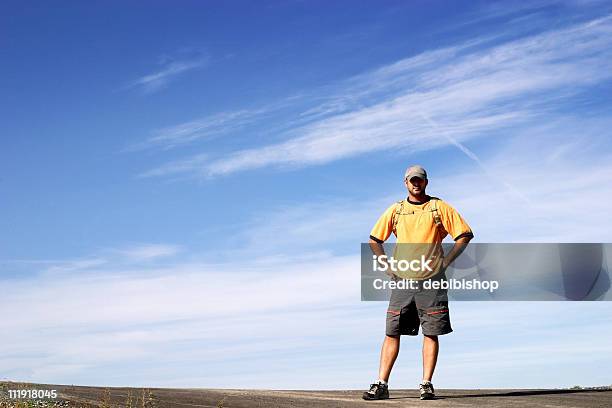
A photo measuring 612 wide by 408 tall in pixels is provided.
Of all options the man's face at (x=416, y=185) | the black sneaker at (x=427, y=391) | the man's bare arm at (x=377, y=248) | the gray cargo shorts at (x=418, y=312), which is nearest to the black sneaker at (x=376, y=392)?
the black sneaker at (x=427, y=391)

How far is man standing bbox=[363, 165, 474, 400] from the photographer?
36.1ft

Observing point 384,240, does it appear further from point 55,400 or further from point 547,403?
point 55,400

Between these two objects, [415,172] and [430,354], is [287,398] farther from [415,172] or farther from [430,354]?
[415,172]

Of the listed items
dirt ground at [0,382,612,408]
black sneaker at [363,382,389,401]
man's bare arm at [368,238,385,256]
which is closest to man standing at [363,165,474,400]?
black sneaker at [363,382,389,401]

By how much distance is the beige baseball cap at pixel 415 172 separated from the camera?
11242mm

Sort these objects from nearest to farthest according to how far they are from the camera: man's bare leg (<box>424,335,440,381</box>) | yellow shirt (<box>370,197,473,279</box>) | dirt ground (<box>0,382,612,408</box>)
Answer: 1. dirt ground (<box>0,382,612,408</box>)
2. man's bare leg (<box>424,335,440,381</box>)
3. yellow shirt (<box>370,197,473,279</box>)

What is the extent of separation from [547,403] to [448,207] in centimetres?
300

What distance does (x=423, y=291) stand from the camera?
1110cm

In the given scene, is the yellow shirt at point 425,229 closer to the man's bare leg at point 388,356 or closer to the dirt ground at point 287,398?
the man's bare leg at point 388,356

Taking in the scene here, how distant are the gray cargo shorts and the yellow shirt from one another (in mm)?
252

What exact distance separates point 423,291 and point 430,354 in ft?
2.85

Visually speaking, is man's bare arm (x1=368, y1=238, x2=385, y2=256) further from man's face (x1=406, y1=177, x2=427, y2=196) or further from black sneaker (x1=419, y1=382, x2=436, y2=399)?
black sneaker (x1=419, y1=382, x2=436, y2=399)

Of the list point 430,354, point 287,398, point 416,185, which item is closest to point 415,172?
point 416,185

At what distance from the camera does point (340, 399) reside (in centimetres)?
1136
